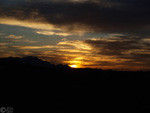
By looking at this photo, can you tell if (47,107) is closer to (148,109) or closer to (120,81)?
(148,109)

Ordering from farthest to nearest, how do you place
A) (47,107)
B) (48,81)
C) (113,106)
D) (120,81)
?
(120,81), (48,81), (113,106), (47,107)

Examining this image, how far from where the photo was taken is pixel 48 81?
29.8 m

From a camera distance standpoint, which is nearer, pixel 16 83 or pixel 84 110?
pixel 84 110

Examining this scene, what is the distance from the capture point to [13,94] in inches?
898

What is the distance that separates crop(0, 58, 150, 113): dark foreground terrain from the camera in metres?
20.5

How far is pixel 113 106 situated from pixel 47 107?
27.2 ft

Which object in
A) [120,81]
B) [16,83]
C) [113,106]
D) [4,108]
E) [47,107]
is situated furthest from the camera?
[120,81]

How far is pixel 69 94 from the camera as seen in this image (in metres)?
25.0

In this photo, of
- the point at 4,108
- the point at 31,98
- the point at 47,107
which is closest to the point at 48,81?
→ the point at 31,98

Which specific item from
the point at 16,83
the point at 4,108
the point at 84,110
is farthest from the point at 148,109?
the point at 16,83

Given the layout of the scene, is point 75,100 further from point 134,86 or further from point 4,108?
point 134,86

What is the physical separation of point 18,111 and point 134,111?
523 inches

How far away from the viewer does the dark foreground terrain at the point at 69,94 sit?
20.5 meters

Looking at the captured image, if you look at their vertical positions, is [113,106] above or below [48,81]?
below
